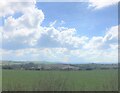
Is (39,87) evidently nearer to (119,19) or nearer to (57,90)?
(57,90)

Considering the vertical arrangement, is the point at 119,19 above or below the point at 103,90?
above

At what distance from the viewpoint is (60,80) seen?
12438mm

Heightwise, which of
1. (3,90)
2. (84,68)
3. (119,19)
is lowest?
(3,90)

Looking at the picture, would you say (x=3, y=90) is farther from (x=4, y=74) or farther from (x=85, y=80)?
(x=85, y=80)

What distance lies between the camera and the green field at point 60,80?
12.2 m

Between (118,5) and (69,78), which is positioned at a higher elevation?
(118,5)

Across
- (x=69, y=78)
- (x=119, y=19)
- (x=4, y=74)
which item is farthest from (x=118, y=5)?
(x=4, y=74)

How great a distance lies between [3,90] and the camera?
1204cm

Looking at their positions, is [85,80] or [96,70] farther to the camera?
[85,80]

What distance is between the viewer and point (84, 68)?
1199cm

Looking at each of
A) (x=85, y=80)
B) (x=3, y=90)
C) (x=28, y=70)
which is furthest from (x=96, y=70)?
(x=3, y=90)

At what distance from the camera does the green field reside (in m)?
12.2

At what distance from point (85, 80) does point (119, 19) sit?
254cm

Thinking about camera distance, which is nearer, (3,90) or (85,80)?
(3,90)
